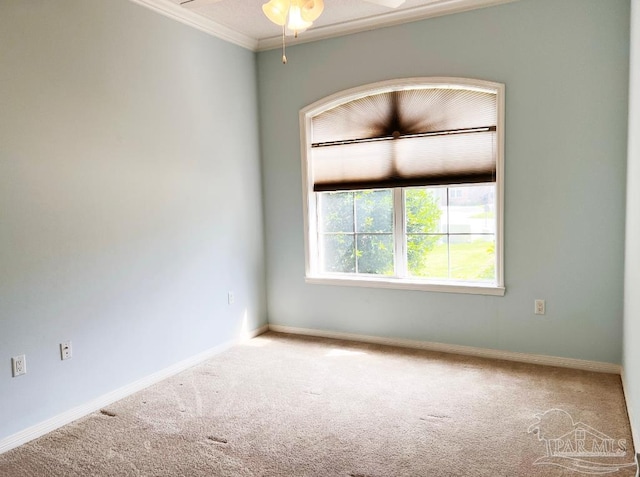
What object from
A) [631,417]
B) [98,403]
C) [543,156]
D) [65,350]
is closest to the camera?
[631,417]

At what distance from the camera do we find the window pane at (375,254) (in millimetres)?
4207

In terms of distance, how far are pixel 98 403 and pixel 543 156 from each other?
3.42 m

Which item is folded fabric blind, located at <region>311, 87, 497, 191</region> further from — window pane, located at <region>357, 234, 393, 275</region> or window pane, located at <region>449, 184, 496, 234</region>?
window pane, located at <region>357, 234, 393, 275</region>

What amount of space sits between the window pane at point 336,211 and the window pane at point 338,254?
8 centimetres

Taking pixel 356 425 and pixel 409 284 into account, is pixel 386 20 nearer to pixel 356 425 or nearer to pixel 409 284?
pixel 409 284

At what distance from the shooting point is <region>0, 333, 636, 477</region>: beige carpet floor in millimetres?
2334

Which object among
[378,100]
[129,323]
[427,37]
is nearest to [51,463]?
[129,323]

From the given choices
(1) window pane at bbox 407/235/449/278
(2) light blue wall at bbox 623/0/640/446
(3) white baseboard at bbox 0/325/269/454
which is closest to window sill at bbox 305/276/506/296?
(1) window pane at bbox 407/235/449/278

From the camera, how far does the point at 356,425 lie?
272cm

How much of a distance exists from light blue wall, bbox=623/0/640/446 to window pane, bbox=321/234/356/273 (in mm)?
2114

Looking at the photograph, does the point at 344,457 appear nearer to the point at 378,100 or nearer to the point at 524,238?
the point at 524,238

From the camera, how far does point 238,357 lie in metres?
3.96

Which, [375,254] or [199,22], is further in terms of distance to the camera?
[375,254]

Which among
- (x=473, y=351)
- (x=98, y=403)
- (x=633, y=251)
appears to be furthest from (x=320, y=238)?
(x=633, y=251)
